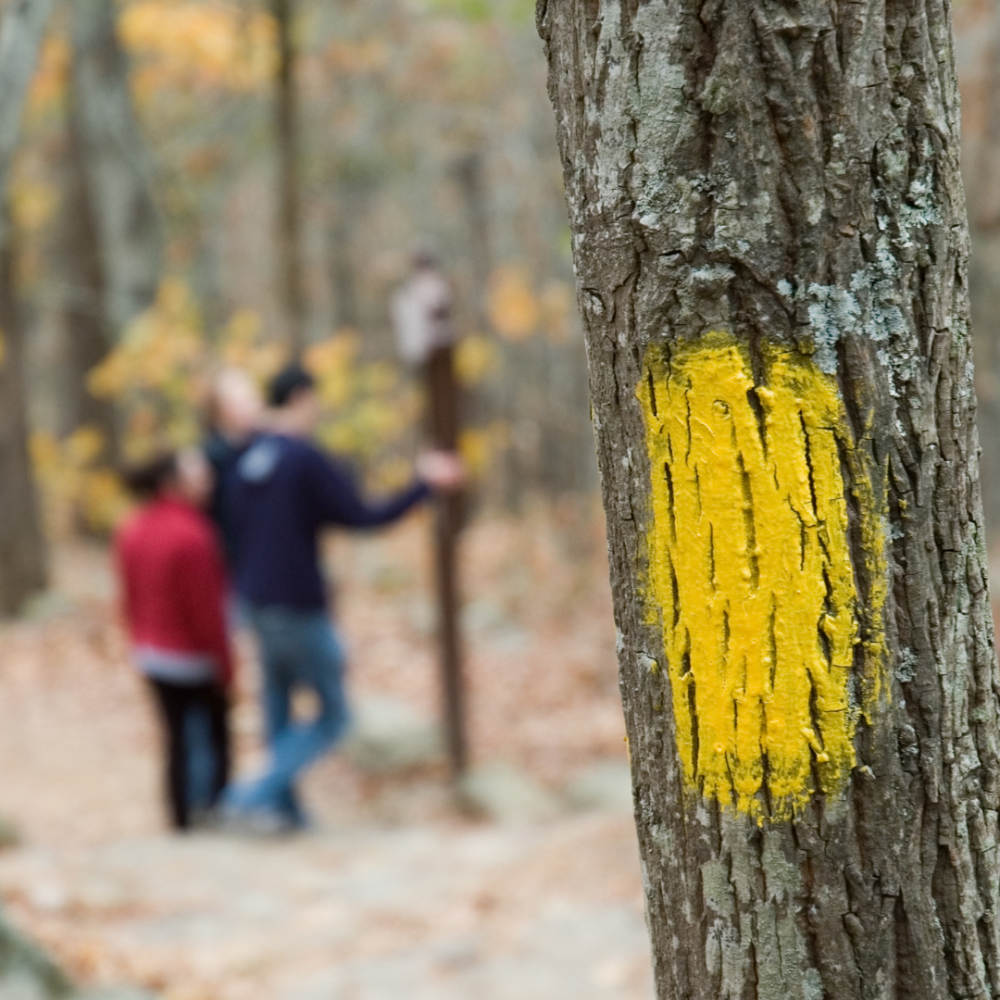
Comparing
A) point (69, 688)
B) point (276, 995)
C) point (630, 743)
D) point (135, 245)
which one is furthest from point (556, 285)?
point (630, 743)

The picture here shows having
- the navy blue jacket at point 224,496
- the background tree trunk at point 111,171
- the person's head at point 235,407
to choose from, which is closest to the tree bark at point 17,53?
the navy blue jacket at point 224,496

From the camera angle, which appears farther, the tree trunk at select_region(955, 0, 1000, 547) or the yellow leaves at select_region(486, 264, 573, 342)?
the yellow leaves at select_region(486, 264, 573, 342)

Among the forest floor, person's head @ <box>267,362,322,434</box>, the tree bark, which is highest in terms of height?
the tree bark

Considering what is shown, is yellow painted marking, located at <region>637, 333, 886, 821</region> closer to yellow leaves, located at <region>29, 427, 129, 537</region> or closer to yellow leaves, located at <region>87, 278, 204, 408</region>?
yellow leaves, located at <region>87, 278, 204, 408</region>

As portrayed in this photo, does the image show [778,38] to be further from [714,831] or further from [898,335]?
[714,831]

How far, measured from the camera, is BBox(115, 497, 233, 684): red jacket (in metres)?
5.48

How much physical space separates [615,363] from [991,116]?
6678 millimetres

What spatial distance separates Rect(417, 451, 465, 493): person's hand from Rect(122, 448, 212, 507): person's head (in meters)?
1.20

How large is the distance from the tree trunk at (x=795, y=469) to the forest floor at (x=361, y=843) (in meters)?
2.55

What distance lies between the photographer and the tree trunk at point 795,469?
127cm

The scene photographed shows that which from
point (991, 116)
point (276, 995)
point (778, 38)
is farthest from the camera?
point (991, 116)

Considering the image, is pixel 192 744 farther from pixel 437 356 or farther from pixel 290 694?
pixel 437 356

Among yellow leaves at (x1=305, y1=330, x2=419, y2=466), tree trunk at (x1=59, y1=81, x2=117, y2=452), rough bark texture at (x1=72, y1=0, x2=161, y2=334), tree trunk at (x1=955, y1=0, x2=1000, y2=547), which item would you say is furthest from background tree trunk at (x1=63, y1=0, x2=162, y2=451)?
tree trunk at (x1=955, y1=0, x2=1000, y2=547)

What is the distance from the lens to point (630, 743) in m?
1.57
